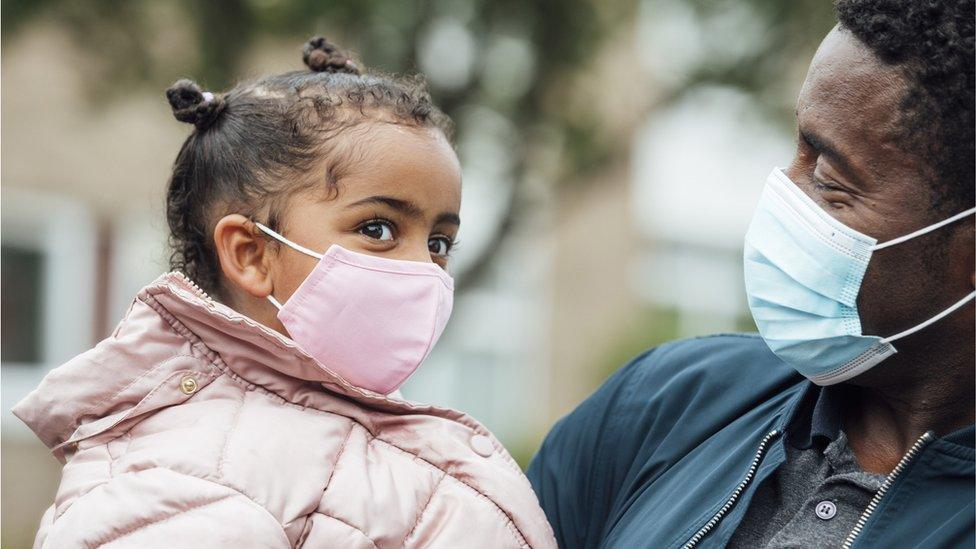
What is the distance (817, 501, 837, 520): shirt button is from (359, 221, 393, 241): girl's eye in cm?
112

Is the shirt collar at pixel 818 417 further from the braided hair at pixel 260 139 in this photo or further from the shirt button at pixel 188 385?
the shirt button at pixel 188 385

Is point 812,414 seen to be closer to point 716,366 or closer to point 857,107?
point 716,366

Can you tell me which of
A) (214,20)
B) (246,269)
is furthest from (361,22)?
(246,269)

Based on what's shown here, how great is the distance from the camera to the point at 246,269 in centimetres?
287

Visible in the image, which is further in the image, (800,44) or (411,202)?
(800,44)

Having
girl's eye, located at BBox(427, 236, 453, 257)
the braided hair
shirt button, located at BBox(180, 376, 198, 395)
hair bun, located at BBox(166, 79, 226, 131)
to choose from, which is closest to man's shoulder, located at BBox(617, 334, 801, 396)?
girl's eye, located at BBox(427, 236, 453, 257)

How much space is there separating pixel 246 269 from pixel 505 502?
0.82 metres

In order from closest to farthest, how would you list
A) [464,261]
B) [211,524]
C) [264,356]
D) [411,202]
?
[211,524] < [264,356] < [411,202] < [464,261]

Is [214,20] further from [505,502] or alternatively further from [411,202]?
[505,502]

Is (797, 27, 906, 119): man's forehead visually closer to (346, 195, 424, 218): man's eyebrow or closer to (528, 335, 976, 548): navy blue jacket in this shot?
(528, 335, 976, 548): navy blue jacket

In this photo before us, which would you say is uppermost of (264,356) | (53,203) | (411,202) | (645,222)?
(411,202)

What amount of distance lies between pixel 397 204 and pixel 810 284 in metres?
0.93

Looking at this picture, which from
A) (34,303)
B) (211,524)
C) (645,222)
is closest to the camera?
(211,524)

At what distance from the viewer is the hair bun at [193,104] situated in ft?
10.0
